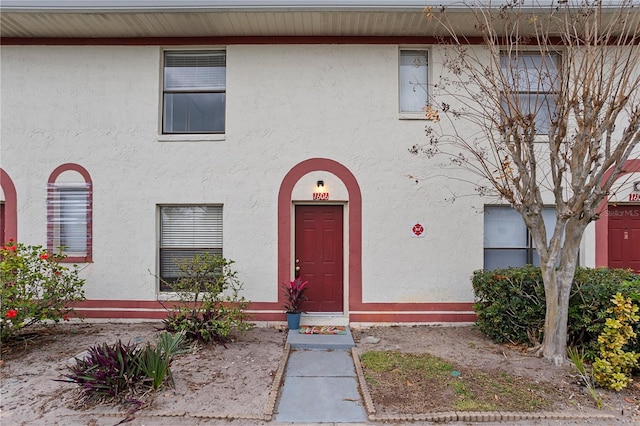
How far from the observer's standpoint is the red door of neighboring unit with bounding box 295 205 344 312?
7.03m

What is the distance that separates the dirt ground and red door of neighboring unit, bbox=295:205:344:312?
93cm

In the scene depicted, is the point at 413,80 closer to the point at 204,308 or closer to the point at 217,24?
the point at 217,24

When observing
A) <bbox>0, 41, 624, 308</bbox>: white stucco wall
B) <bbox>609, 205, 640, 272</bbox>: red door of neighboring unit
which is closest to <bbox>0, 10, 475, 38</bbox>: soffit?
<bbox>0, 41, 624, 308</bbox>: white stucco wall

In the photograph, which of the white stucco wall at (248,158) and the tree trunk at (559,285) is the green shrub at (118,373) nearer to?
the white stucco wall at (248,158)

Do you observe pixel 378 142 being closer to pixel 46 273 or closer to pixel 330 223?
pixel 330 223

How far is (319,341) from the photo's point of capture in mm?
5953

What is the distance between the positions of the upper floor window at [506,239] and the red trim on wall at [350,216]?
2.55 meters

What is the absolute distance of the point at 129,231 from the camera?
6914 millimetres

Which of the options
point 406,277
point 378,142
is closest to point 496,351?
point 406,277

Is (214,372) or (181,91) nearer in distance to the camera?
(214,372)

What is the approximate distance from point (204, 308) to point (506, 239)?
5.83 m

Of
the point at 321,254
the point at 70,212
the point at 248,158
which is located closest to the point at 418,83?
the point at 248,158

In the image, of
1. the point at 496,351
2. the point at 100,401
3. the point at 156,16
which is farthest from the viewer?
the point at 156,16

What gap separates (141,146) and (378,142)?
463cm
